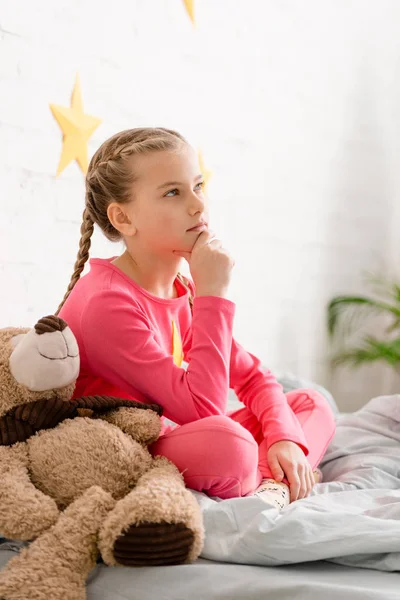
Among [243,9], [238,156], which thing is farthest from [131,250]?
[243,9]

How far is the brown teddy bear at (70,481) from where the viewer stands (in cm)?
89

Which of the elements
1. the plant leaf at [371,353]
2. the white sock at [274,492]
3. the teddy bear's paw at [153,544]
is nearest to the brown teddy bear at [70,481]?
the teddy bear's paw at [153,544]

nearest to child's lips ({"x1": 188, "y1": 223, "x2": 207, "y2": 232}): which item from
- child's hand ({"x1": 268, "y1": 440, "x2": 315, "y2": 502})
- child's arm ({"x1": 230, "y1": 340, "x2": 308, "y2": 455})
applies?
child's arm ({"x1": 230, "y1": 340, "x2": 308, "y2": 455})

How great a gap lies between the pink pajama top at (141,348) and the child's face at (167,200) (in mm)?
99

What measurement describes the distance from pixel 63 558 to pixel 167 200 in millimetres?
648

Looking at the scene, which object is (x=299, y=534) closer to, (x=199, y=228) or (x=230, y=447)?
(x=230, y=447)

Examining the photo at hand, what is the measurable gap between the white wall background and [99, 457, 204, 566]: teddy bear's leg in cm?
90

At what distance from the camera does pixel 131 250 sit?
140 cm

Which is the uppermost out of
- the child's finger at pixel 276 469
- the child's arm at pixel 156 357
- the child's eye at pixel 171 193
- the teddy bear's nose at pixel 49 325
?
the child's eye at pixel 171 193

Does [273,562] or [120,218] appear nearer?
[273,562]

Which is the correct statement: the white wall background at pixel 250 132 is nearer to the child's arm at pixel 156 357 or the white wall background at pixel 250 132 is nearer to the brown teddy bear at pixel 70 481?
the child's arm at pixel 156 357

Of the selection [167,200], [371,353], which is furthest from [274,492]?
[371,353]

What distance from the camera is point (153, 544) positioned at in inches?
35.0

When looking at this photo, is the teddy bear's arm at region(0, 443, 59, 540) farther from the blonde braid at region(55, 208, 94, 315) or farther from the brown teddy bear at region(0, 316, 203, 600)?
the blonde braid at region(55, 208, 94, 315)
